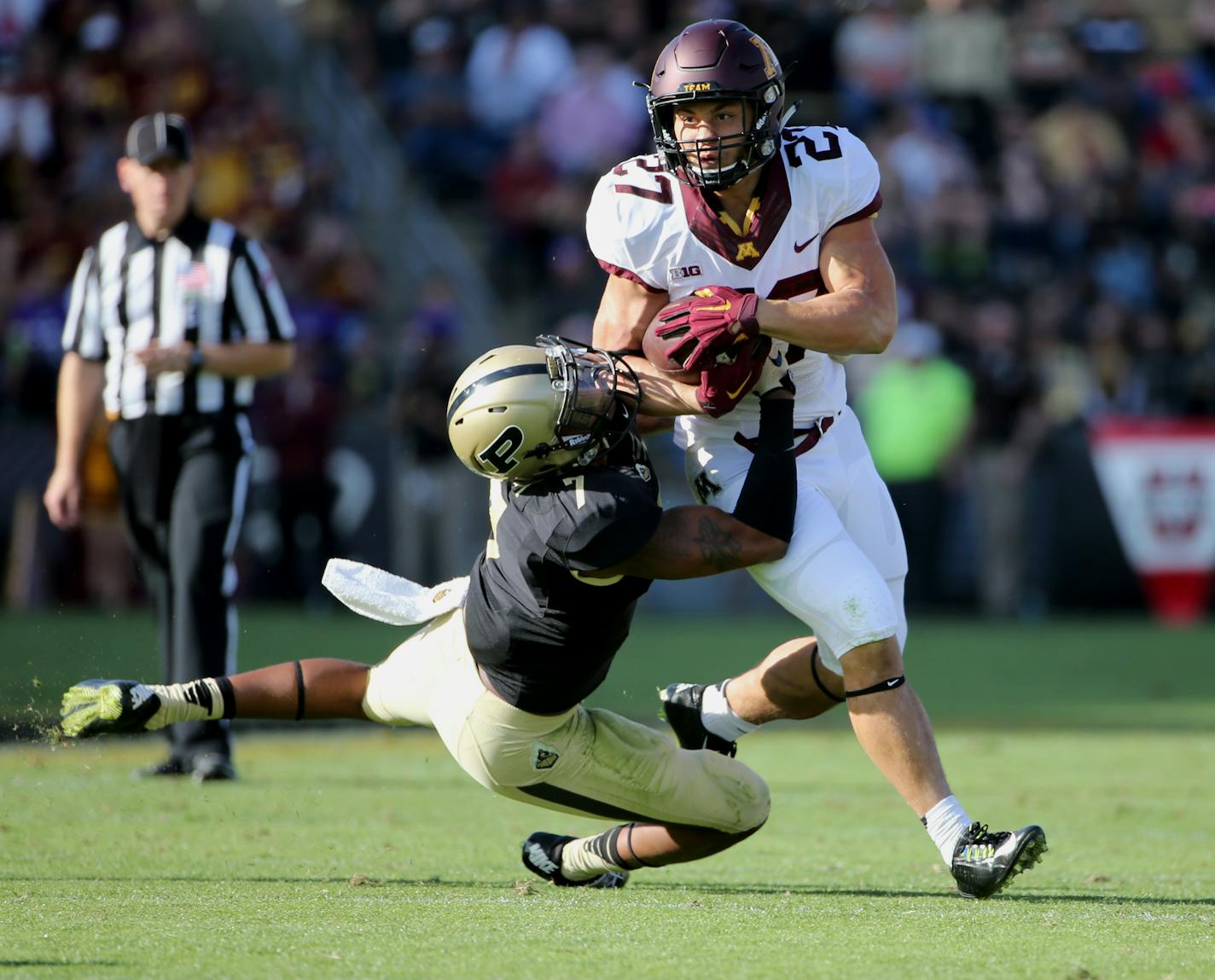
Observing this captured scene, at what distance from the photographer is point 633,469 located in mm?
4102

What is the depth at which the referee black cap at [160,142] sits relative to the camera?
6.24 m

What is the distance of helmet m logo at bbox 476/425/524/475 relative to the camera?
12.9ft

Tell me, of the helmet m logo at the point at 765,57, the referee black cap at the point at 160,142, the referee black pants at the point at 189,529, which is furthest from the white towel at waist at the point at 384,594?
the referee black cap at the point at 160,142

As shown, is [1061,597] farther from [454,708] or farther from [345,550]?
[454,708]

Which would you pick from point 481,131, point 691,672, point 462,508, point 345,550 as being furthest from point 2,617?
point 481,131

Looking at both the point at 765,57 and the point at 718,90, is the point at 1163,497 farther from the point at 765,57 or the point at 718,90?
the point at 718,90

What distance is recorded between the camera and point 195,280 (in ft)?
21.0

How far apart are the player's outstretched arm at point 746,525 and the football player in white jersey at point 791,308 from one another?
10 centimetres

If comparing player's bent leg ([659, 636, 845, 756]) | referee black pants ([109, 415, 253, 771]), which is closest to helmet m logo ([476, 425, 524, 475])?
player's bent leg ([659, 636, 845, 756])

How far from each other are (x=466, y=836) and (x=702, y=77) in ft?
7.40

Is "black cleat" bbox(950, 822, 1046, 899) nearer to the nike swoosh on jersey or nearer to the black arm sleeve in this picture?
the black arm sleeve

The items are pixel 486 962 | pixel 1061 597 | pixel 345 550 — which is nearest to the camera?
pixel 486 962

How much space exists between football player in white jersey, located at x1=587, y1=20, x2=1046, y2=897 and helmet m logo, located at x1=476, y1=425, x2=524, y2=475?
50cm

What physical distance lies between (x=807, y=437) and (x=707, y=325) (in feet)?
1.91
